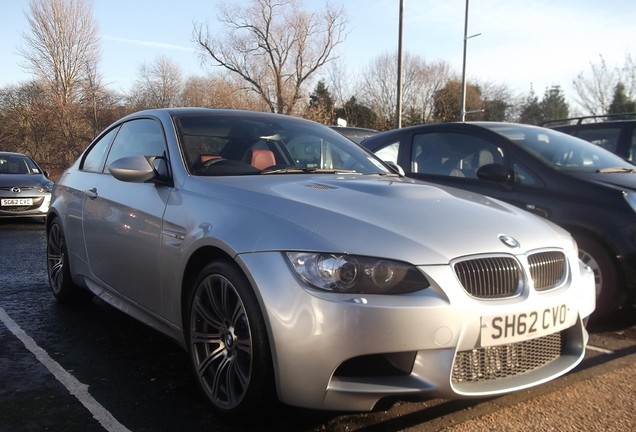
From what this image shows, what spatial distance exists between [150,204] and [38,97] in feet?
101

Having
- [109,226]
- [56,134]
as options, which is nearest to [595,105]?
[56,134]

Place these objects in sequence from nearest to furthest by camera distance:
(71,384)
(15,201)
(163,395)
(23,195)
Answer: (163,395), (71,384), (15,201), (23,195)

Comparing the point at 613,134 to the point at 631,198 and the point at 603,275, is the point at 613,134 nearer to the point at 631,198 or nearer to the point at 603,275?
the point at 631,198

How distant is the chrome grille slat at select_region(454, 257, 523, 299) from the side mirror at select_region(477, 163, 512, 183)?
92.5 inches

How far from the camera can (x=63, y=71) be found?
36594mm

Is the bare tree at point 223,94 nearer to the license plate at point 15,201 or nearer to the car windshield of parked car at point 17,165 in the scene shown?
the car windshield of parked car at point 17,165

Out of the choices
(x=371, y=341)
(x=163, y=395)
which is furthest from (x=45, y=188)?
(x=371, y=341)

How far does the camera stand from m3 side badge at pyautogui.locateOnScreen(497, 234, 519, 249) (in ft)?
8.89

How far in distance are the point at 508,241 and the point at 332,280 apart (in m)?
0.89

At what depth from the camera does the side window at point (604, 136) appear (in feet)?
23.8

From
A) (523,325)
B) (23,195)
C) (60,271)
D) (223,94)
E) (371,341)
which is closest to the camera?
(371,341)

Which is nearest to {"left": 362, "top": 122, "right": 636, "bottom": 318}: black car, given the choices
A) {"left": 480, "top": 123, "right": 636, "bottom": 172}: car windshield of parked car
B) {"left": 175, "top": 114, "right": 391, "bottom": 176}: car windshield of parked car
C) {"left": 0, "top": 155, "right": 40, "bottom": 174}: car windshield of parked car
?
{"left": 480, "top": 123, "right": 636, "bottom": 172}: car windshield of parked car

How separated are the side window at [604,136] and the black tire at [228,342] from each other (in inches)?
240

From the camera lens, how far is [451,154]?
18.6 ft
